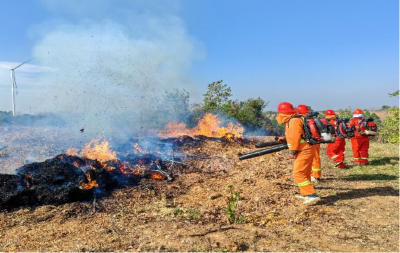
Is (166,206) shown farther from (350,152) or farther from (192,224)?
(350,152)

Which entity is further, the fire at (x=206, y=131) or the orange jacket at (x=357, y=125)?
the fire at (x=206, y=131)

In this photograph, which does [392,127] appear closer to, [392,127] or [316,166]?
[392,127]

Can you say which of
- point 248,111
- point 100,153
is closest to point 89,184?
point 100,153

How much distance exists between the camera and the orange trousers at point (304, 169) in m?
6.00

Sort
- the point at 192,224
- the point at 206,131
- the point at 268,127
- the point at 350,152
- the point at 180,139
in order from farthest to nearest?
the point at 268,127 < the point at 206,131 < the point at 350,152 < the point at 180,139 < the point at 192,224

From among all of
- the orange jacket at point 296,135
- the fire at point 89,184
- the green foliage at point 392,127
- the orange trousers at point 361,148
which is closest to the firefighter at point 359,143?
the orange trousers at point 361,148

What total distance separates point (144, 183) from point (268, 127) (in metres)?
22.2

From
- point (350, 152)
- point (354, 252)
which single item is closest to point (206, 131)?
point (350, 152)

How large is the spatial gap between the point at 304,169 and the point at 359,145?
18.1ft

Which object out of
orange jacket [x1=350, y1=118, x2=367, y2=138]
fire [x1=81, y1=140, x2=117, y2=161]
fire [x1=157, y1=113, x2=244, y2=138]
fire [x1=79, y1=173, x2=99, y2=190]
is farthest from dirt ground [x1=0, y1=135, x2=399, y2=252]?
fire [x1=157, y1=113, x2=244, y2=138]

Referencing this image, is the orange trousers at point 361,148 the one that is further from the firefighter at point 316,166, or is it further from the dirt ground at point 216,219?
the firefighter at point 316,166

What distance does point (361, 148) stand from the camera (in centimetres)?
1039

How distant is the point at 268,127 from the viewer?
28.2 metres

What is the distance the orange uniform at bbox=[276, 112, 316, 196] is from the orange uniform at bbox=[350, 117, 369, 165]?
5.22 meters
